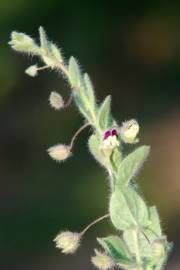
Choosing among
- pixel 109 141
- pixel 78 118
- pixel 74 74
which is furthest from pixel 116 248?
pixel 78 118

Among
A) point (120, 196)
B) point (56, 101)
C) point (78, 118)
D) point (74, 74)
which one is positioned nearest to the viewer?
point (120, 196)

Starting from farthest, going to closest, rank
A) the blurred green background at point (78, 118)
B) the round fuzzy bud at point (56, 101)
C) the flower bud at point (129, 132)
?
the blurred green background at point (78, 118) → the round fuzzy bud at point (56, 101) → the flower bud at point (129, 132)

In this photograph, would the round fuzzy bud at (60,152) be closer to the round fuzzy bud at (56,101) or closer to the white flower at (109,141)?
the round fuzzy bud at (56,101)

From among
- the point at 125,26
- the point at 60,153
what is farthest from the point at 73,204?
the point at 60,153

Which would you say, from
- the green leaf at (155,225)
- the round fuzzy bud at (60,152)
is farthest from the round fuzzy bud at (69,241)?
the green leaf at (155,225)

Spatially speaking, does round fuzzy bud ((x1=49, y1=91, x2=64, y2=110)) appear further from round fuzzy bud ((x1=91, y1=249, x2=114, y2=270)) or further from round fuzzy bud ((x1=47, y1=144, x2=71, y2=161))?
round fuzzy bud ((x1=91, y1=249, x2=114, y2=270))

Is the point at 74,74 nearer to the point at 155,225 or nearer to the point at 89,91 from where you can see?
the point at 89,91

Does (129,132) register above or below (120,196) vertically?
above
